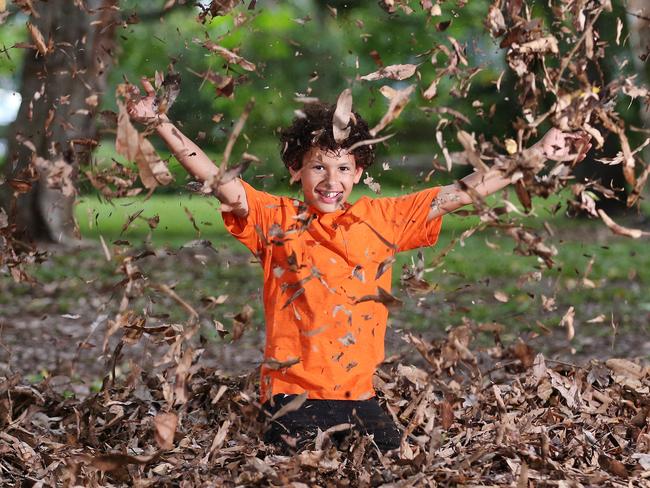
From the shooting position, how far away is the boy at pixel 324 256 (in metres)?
3.77

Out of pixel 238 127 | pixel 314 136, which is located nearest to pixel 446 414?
pixel 314 136

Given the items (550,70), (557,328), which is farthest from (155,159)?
(557,328)

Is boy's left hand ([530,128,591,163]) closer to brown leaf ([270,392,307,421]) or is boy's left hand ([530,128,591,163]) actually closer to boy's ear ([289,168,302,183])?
boy's ear ([289,168,302,183])

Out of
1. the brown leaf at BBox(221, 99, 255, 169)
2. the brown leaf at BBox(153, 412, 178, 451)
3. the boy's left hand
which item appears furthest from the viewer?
the boy's left hand

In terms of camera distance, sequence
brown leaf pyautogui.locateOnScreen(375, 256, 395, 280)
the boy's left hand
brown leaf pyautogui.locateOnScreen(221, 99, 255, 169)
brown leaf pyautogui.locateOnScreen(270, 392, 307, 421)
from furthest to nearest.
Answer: the boy's left hand, brown leaf pyautogui.locateOnScreen(375, 256, 395, 280), brown leaf pyautogui.locateOnScreen(270, 392, 307, 421), brown leaf pyautogui.locateOnScreen(221, 99, 255, 169)

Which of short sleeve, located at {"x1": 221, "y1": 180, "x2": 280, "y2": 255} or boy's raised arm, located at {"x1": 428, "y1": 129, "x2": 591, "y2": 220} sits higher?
boy's raised arm, located at {"x1": 428, "y1": 129, "x2": 591, "y2": 220}

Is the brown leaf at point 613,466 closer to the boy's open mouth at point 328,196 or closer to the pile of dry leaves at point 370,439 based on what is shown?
the pile of dry leaves at point 370,439

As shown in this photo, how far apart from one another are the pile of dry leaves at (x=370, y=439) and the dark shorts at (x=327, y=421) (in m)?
0.06

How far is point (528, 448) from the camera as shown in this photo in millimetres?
3846

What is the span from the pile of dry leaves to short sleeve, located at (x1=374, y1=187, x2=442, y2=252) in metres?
0.46

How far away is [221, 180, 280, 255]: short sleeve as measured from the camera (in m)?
3.90

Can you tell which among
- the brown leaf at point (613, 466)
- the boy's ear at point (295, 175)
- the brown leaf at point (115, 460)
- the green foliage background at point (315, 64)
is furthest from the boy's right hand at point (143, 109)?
the green foliage background at point (315, 64)

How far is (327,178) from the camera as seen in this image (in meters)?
3.90

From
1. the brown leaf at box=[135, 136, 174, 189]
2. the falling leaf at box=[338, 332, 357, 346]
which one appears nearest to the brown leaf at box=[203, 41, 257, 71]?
the brown leaf at box=[135, 136, 174, 189]
